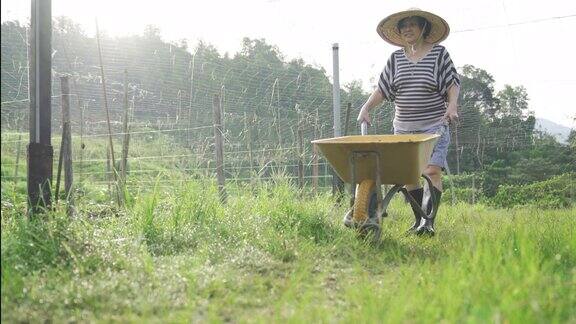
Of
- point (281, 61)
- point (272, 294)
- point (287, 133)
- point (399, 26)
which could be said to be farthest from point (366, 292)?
point (287, 133)

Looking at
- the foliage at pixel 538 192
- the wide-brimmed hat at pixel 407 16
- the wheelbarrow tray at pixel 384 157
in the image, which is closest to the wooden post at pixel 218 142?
the wide-brimmed hat at pixel 407 16

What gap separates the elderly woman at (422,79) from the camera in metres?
3.52

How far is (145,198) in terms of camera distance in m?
3.02

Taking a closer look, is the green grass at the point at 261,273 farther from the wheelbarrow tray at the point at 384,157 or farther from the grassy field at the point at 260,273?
the wheelbarrow tray at the point at 384,157

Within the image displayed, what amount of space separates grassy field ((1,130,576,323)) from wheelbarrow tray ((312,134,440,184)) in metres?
0.31

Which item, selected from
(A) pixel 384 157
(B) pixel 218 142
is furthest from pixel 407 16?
(B) pixel 218 142

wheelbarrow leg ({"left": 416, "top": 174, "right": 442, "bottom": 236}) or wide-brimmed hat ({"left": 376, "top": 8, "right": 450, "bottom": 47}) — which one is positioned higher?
wide-brimmed hat ({"left": 376, "top": 8, "right": 450, "bottom": 47})

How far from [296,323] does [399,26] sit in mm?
2574

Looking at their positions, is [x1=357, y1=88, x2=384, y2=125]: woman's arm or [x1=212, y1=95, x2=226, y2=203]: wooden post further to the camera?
[x1=212, y1=95, x2=226, y2=203]: wooden post

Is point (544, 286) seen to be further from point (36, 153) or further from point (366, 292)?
point (36, 153)

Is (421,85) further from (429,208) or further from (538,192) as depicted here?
(538,192)

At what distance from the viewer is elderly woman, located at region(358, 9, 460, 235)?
3518 millimetres

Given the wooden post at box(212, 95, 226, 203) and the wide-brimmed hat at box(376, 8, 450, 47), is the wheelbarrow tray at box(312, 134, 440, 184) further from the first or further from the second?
the wooden post at box(212, 95, 226, 203)

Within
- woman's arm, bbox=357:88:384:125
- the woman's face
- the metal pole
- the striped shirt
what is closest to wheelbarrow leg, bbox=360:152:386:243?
woman's arm, bbox=357:88:384:125
